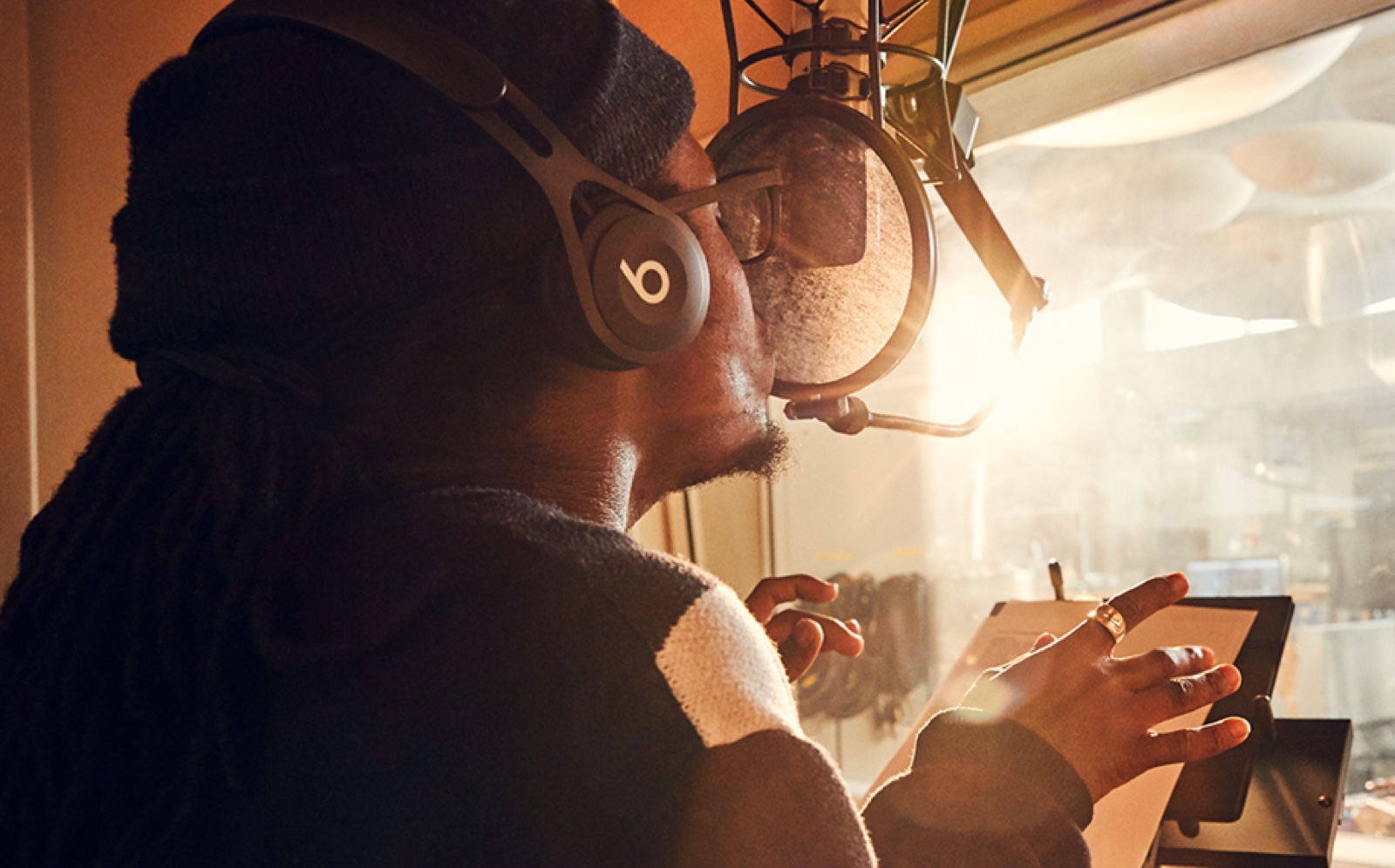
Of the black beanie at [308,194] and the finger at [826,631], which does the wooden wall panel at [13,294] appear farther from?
the finger at [826,631]

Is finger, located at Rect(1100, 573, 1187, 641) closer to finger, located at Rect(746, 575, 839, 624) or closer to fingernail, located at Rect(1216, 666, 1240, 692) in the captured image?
fingernail, located at Rect(1216, 666, 1240, 692)

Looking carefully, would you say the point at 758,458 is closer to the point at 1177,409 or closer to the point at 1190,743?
the point at 1190,743

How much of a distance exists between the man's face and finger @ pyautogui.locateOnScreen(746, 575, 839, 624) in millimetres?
173

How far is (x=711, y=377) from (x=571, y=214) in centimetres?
18

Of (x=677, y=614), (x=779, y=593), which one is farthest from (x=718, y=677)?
(x=779, y=593)

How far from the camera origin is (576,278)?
1.82 feet

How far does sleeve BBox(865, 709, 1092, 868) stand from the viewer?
1.75ft

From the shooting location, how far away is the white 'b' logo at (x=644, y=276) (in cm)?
57

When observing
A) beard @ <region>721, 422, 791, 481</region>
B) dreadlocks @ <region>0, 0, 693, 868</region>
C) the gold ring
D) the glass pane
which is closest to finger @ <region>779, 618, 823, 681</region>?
beard @ <region>721, 422, 791, 481</region>

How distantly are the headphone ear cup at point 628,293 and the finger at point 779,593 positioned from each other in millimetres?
350

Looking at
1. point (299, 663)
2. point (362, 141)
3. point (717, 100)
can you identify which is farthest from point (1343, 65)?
point (299, 663)

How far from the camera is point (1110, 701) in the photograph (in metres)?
0.59

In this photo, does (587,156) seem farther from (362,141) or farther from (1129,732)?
(1129,732)

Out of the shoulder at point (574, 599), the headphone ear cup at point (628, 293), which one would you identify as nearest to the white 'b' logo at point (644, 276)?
the headphone ear cup at point (628, 293)
